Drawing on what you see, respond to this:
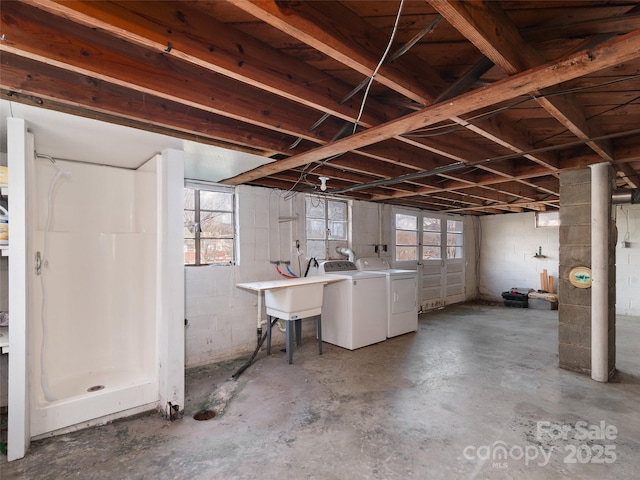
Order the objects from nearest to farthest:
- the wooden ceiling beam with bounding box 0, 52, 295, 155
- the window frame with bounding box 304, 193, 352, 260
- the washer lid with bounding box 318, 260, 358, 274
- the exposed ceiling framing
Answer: the exposed ceiling framing, the wooden ceiling beam with bounding box 0, 52, 295, 155, the washer lid with bounding box 318, 260, 358, 274, the window frame with bounding box 304, 193, 352, 260

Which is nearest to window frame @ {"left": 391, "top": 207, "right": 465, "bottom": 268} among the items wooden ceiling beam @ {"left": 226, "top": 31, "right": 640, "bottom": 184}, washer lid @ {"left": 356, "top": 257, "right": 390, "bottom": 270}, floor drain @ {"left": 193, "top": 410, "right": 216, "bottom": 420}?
washer lid @ {"left": 356, "top": 257, "right": 390, "bottom": 270}

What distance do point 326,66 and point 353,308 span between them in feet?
Answer: 9.49

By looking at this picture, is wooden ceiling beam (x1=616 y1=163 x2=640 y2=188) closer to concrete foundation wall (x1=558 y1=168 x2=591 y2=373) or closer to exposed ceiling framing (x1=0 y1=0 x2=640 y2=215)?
concrete foundation wall (x1=558 y1=168 x2=591 y2=373)

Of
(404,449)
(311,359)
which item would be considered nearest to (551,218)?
(311,359)

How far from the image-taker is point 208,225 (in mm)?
3725

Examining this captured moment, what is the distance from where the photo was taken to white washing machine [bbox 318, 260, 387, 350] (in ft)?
13.0

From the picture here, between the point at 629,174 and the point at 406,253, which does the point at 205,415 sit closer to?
the point at 406,253

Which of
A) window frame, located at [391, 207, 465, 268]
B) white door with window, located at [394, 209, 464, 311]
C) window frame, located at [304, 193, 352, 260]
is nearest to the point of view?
window frame, located at [304, 193, 352, 260]

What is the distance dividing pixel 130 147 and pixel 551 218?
749 cm

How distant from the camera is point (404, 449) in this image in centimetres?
202

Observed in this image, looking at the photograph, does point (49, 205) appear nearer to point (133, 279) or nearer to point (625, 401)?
point (133, 279)

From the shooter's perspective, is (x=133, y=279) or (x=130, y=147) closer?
(x=130, y=147)

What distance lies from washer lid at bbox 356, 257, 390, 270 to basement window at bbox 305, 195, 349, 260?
40 centimetres

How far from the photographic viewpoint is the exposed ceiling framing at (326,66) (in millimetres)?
1254
